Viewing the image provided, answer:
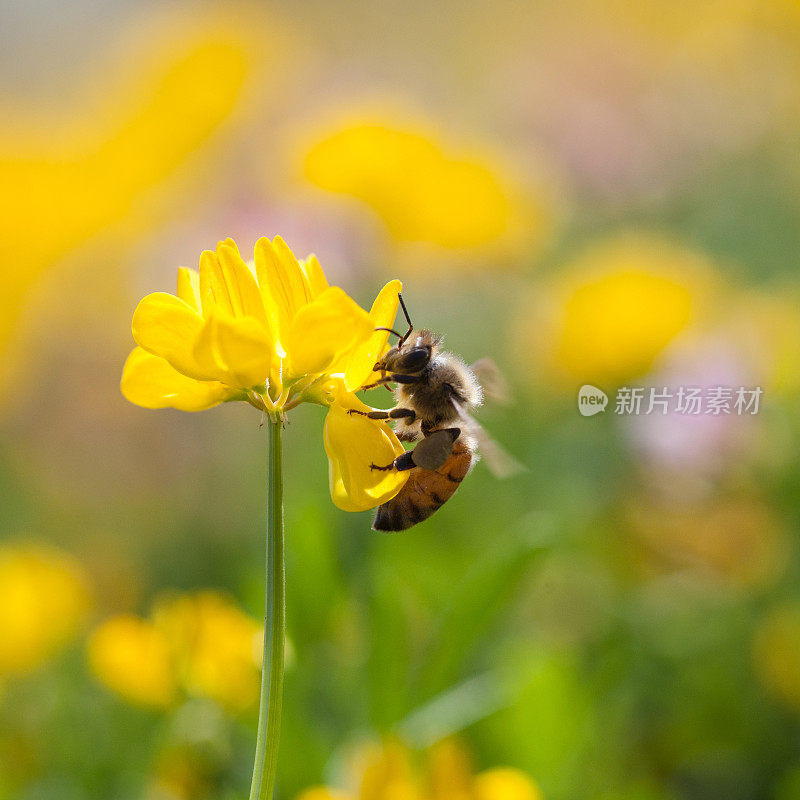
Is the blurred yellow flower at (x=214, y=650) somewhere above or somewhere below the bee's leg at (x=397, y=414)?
below

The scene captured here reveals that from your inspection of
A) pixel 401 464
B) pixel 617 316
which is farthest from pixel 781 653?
pixel 401 464

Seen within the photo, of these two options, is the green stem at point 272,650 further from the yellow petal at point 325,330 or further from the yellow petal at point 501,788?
the yellow petal at point 501,788

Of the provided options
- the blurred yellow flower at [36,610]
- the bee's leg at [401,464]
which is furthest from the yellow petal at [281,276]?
the blurred yellow flower at [36,610]

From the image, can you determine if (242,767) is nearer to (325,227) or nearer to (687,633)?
(687,633)

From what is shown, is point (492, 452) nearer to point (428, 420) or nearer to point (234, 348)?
point (428, 420)

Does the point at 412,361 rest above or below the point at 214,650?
above

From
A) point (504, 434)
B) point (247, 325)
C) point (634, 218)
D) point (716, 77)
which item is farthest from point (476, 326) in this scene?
point (247, 325)
